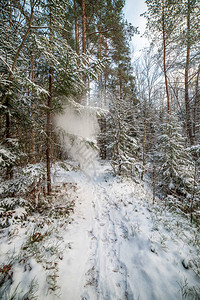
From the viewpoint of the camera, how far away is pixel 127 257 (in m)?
2.43

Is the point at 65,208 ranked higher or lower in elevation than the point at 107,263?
higher

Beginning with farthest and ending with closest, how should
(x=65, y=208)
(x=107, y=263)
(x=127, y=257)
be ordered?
(x=65, y=208)
(x=127, y=257)
(x=107, y=263)

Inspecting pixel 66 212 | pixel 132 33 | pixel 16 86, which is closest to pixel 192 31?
pixel 132 33

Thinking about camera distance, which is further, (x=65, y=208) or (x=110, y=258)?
(x=65, y=208)

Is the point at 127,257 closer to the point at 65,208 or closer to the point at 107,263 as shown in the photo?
the point at 107,263

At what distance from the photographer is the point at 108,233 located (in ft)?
10.4

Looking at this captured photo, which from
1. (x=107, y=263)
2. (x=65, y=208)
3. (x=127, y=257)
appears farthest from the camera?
(x=65, y=208)

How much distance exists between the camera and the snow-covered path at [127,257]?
184cm

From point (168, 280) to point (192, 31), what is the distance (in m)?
12.4

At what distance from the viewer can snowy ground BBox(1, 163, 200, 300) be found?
1.82 m

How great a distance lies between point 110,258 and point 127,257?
1.19 ft

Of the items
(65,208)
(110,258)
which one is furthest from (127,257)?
(65,208)

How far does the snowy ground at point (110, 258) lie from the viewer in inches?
71.6

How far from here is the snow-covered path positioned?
1.84m
